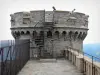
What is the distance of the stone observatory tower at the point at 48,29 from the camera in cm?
2038

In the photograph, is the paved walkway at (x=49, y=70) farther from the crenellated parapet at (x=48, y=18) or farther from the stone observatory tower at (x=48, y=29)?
the crenellated parapet at (x=48, y=18)

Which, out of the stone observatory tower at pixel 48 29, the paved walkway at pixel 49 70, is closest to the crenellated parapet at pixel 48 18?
the stone observatory tower at pixel 48 29

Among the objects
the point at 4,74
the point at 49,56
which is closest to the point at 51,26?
the point at 49,56

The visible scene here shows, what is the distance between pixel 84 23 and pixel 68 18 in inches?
92.2

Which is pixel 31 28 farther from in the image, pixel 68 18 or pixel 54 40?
pixel 68 18

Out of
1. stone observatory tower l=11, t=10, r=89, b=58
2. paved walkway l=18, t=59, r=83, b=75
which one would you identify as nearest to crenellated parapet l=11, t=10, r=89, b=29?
stone observatory tower l=11, t=10, r=89, b=58

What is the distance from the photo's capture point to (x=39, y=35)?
68.3 ft

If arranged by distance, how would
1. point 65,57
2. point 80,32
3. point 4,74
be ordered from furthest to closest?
point 80,32 → point 65,57 → point 4,74

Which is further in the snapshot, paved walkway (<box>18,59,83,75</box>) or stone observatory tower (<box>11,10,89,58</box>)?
stone observatory tower (<box>11,10,89,58</box>)

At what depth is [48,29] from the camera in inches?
802

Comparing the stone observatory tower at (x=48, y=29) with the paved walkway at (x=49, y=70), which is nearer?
the paved walkway at (x=49, y=70)

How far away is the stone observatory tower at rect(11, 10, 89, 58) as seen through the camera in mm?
20375

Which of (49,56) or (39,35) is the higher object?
(39,35)

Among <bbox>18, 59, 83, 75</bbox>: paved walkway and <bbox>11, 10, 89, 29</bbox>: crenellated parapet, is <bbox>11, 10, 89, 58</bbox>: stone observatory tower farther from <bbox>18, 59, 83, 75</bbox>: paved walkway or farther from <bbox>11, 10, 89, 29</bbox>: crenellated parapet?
<bbox>18, 59, 83, 75</bbox>: paved walkway
